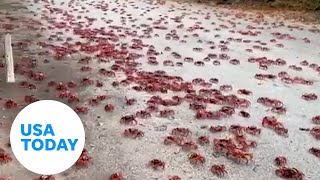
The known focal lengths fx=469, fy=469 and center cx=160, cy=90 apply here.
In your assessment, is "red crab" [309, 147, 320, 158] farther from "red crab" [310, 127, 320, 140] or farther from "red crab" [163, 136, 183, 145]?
"red crab" [163, 136, 183, 145]

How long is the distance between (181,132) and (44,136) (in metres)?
4.57

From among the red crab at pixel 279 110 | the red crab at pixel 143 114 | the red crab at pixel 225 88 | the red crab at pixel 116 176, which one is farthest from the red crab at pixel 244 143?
the red crab at pixel 225 88

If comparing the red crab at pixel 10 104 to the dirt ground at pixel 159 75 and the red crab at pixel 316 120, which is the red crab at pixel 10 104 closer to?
the dirt ground at pixel 159 75

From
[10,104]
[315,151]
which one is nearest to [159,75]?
[10,104]

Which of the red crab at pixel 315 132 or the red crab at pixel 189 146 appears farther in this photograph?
the red crab at pixel 315 132

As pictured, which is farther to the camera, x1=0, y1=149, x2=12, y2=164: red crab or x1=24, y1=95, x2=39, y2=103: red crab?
x1=24, y1=95, x2=39, y2=103: red crab

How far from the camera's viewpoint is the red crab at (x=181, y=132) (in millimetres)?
8420

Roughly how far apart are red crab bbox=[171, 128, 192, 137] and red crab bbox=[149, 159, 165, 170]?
1.13m

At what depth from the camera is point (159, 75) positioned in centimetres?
1216

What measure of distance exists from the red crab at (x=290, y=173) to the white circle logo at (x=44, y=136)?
13.2 feet

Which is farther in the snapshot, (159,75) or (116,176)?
(159,75)

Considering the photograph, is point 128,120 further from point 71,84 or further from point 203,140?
point 71,84

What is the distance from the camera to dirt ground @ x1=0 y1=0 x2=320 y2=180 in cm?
753

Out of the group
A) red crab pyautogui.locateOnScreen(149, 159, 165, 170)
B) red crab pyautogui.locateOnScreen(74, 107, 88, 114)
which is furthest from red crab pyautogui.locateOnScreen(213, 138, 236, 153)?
red crab pyautogui.locateOnScreen(74, 107, 88, 114)
